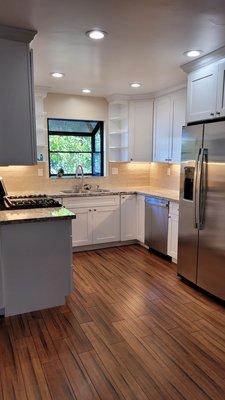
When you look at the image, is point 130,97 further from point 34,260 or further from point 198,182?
point 34,260

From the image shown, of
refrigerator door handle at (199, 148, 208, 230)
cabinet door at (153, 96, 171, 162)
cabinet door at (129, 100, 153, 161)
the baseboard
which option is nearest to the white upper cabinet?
cabinet door at (153, 96, 171, 162)

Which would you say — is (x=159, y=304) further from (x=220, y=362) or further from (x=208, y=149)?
(x=208, y=149)

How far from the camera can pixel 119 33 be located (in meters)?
2.39

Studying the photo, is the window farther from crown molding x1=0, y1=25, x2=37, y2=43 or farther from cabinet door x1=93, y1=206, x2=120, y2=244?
crown molding x1=0, y1=25, x2=37, y2=43

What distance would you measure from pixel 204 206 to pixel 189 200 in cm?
25

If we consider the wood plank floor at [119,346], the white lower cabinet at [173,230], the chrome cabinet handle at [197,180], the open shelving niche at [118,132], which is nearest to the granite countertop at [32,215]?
the wood plank floor at [119,346]

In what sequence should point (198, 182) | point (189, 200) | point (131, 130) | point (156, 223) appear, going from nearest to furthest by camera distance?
1. point (198, 182)
2. point (189, 200)
3. point (156, 223)
4. point (131, 130)

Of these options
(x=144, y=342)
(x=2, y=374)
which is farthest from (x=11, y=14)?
(x=144, y=342)

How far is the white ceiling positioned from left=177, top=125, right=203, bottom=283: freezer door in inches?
32.2

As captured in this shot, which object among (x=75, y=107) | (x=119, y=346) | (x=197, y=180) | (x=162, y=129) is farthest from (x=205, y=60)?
(x=119, y=346)

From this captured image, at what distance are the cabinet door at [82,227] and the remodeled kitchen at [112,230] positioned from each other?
0.02 meters

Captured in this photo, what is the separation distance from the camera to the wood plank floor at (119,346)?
1.90m

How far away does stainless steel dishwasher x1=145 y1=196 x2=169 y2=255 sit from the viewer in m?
4.13

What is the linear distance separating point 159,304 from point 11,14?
2772 millimetres
